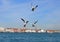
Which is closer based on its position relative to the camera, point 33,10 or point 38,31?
point 33,10

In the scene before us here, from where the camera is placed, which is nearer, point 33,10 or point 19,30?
point 33,10

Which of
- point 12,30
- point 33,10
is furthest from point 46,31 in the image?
point 33,10

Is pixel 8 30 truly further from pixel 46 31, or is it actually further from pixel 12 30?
pixel 46 31

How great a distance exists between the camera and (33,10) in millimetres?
35531

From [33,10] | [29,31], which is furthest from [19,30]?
[33,10]

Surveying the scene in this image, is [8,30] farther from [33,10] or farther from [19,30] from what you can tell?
[33,10]

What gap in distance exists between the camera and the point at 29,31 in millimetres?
191750

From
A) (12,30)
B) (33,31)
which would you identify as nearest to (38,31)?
(33,31)

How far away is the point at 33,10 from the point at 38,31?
156 m

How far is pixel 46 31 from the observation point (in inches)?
7830

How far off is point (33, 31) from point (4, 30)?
1912 centimetres

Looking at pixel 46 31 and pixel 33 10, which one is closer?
pixel 33 10

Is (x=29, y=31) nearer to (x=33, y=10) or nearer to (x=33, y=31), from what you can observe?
(x=33, y=31)

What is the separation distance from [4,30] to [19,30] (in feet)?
40.0
